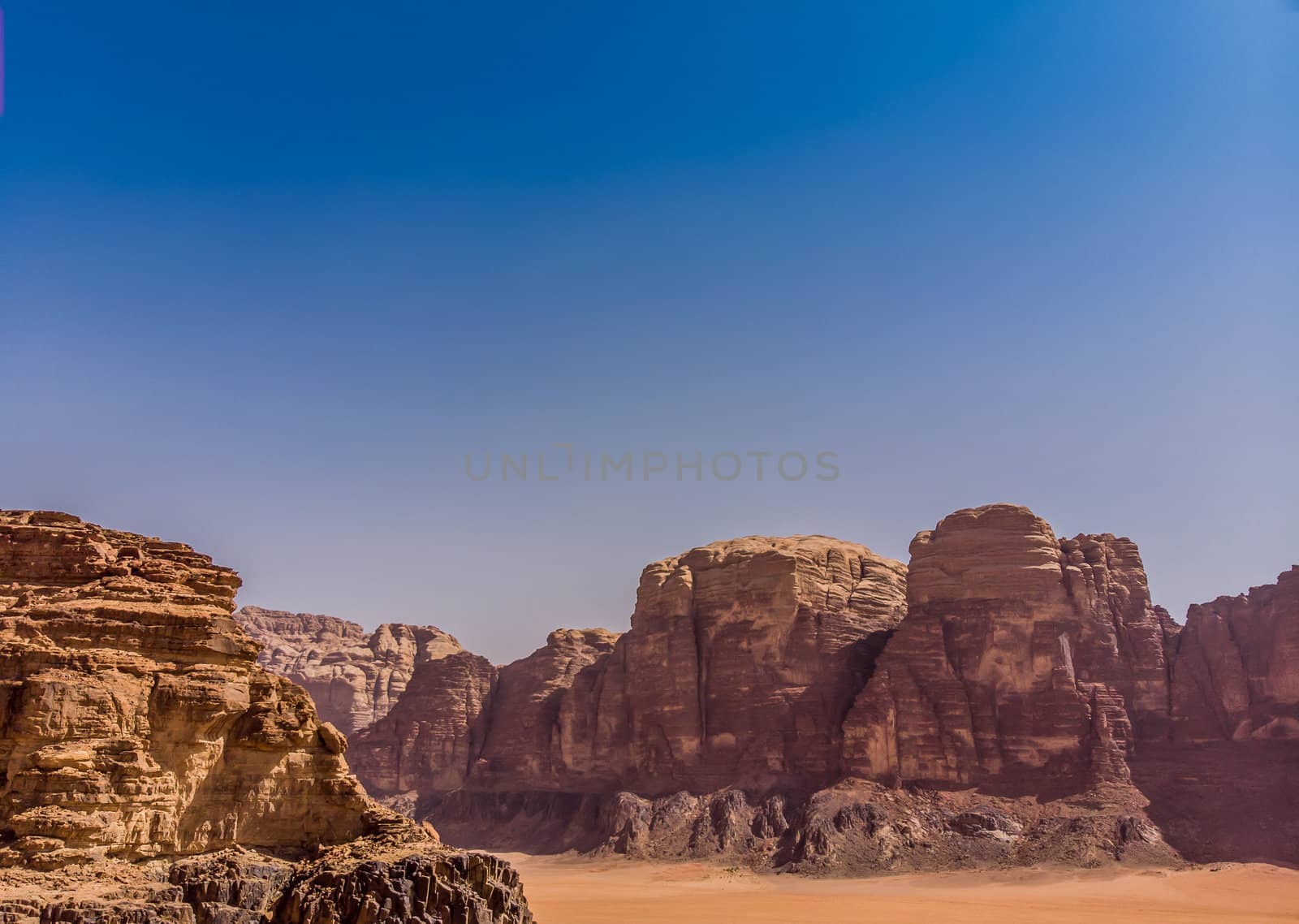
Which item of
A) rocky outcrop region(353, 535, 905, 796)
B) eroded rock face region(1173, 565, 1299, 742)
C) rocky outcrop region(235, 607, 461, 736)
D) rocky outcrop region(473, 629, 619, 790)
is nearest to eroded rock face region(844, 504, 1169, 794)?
eroded rock face region(1173, 565, 1299, 742)

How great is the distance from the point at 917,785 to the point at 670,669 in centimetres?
2048

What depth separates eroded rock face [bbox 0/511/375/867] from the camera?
73.6 ft

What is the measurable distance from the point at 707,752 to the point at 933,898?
85.1ft

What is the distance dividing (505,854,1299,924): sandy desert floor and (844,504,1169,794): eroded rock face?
9715mm

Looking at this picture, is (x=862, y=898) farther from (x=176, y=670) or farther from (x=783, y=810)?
(x=176, y=670)

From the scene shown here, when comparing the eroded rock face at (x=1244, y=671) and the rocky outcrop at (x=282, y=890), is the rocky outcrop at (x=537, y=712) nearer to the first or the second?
the eroded rock face at (x=1244, y=671)

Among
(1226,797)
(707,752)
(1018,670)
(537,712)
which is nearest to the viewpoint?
(1226,797)

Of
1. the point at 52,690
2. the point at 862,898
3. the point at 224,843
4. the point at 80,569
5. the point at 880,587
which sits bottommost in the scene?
the point at 862,898

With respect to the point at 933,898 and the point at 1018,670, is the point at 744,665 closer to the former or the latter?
the point at 1018,670

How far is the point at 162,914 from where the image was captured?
71.7ft

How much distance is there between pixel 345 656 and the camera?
130 m

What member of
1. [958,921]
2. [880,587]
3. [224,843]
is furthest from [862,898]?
[224,843]

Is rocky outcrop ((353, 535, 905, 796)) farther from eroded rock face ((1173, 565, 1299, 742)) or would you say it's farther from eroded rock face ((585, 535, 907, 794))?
eroded rock face ((1173, 565, 1299, 742))

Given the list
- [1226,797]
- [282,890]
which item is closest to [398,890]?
[282,890]
